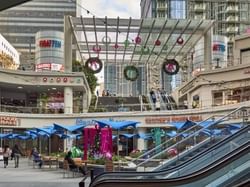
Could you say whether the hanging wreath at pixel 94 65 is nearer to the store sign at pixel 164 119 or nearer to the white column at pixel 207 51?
the store sign at pixel 164 119

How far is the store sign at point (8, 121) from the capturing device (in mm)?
45375

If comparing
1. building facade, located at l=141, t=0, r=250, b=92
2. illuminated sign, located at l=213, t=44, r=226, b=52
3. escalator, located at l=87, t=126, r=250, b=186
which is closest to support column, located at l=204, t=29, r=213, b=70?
illuminated sign, located at l=213, t=44, r=226, b=52

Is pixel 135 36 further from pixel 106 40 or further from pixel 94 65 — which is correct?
pixel 94 65

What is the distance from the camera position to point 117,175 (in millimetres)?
10594

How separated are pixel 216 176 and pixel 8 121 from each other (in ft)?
129

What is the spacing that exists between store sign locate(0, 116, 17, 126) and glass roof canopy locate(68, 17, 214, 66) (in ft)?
29.4

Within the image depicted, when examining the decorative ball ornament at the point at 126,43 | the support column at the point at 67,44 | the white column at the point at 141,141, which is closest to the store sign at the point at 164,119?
the white column at the point at 141,141

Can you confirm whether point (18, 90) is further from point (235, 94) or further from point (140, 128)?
point (235, 94)

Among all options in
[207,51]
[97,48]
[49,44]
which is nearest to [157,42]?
[207,51]

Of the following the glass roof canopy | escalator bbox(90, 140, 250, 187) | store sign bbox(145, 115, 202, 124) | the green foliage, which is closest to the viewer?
escalator bbox(90, 140, 250, 187)

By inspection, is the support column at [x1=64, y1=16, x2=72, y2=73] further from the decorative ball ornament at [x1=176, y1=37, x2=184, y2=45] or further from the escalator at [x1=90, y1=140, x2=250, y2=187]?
the escalator at [x1=90, y1=140, x2=250, y2=187]

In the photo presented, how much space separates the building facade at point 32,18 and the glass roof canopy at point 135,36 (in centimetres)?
209

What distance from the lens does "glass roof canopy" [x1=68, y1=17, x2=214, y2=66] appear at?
1608 inches

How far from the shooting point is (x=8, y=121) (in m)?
45.9
